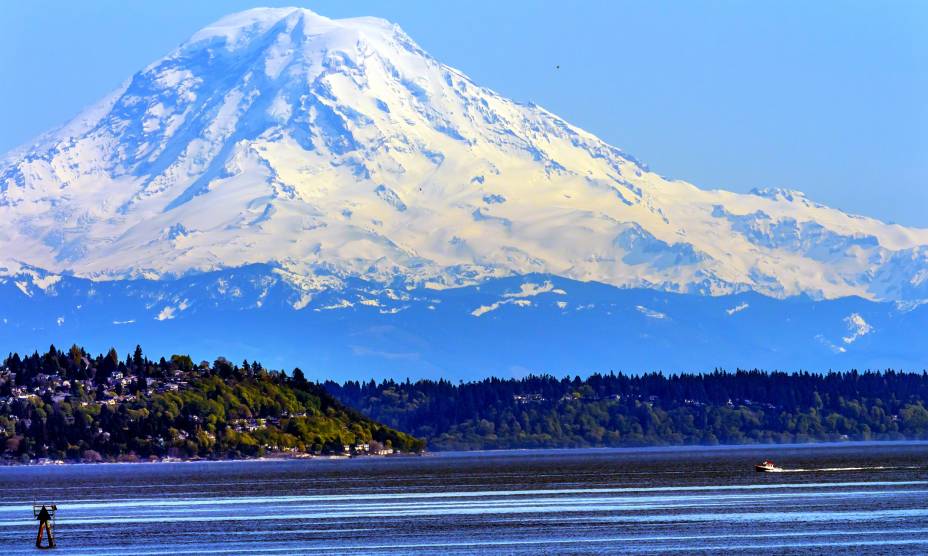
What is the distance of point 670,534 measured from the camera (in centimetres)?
17125

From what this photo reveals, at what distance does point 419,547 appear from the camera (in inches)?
6437

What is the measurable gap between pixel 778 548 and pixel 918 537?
12930 millimetres

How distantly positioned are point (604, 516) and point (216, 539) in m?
37.3

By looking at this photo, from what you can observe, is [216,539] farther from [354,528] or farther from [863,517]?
[863,517]

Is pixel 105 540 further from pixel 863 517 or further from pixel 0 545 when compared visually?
pixel 863 517

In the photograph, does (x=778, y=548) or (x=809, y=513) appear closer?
(x=778, y=548)

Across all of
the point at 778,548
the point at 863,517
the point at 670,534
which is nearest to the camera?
the point at 778,548

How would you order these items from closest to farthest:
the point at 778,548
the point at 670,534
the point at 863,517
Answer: the point at 778,548, the point at 670,534, the point at 863,517

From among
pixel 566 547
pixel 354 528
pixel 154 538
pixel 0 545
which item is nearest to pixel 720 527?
pixel 566 547

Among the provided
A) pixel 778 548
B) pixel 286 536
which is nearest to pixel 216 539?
pixel 286 536

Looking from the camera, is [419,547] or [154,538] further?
[154,538]

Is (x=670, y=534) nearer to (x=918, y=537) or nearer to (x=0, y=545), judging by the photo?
(x=918, y=537)

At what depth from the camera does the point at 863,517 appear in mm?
182750

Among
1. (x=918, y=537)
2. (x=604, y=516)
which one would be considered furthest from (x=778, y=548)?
(x=604, y=516)
